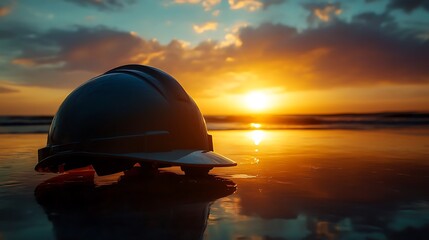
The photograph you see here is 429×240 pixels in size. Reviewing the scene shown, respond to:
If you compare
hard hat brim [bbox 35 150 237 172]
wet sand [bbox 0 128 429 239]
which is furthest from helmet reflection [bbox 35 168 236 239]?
hard hat brim [bbox 35 150 237 172]

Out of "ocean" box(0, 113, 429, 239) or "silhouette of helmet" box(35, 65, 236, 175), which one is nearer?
"ocean" box(0, 113, 429, 239)

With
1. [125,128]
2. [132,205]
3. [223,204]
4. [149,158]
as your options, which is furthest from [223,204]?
[125,128]

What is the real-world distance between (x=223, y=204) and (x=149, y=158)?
1996 mm

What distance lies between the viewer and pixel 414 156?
525 inches

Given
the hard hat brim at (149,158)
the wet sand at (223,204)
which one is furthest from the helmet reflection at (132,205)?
the hard hat brim at (149,158)

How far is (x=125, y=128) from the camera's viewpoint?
7.70m

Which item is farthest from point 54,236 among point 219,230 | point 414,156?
point 414,156

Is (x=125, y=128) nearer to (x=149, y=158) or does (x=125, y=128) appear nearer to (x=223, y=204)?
(x=149, y=158)

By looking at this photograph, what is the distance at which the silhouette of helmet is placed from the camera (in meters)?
7.52

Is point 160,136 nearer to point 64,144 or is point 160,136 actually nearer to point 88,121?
point 88,121

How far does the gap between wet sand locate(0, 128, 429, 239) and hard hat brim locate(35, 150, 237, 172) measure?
452mm

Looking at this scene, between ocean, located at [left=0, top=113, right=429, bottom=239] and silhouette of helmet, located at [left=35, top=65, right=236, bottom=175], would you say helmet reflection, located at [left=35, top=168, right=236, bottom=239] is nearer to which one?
ocean, located at [left=0, top=113, right=429, bottom=239]

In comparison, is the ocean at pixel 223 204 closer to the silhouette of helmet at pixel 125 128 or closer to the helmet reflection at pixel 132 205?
the helmet reflection at pixel 132 205

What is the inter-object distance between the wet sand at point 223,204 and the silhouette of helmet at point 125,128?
0.55 m
